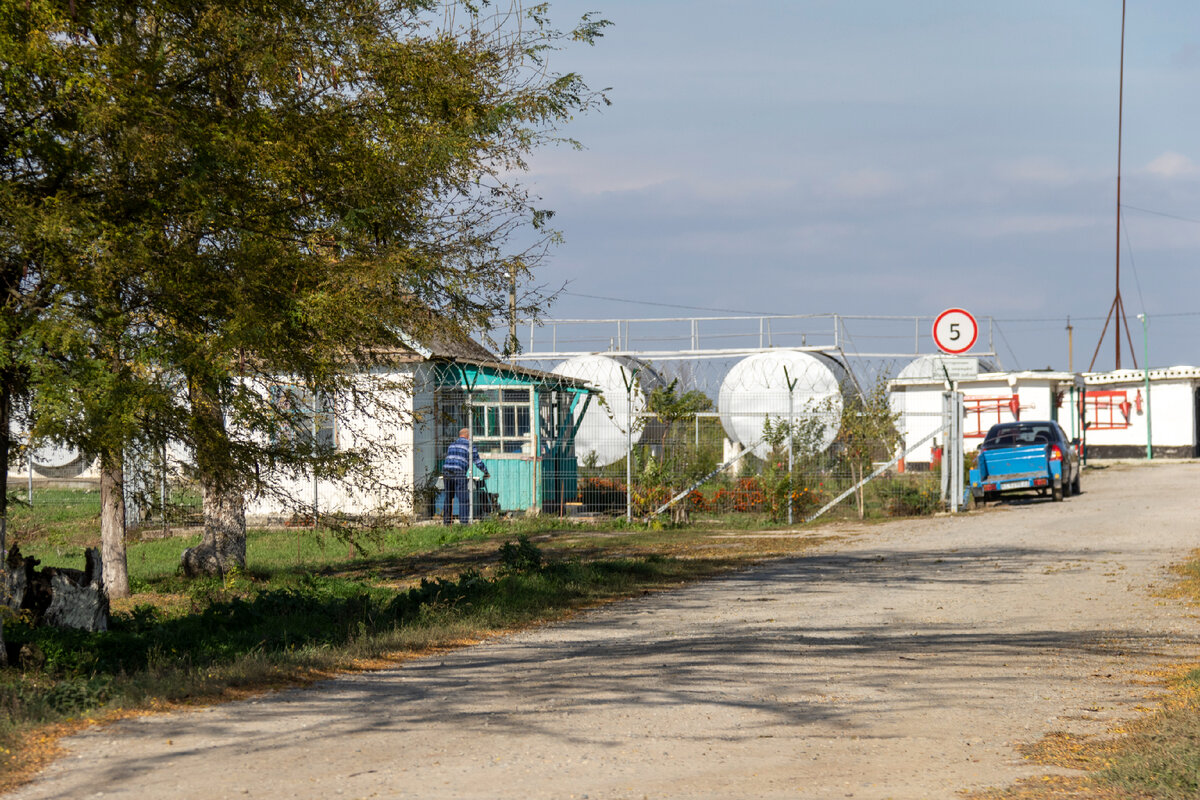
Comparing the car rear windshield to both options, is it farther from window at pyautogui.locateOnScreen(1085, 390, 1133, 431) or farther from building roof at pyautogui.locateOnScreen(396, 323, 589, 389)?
window at pyautogui.locateOnScreen(1085, 390, 1133, 431)

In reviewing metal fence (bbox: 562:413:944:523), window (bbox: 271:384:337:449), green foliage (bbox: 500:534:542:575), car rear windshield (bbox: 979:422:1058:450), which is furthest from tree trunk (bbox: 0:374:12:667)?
car rear windshield (bbox: 979:422:1058:450)

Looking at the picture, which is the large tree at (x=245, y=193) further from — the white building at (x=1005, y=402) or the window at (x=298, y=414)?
the white building at (x=1005, y=402)

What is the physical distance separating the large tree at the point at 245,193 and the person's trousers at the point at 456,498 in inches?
384

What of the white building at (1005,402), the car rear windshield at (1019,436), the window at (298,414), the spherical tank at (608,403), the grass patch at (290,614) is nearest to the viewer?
the grass patch at (290,614)

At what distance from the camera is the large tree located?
7.36 m

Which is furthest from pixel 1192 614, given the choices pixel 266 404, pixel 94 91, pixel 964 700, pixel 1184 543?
pixel 94 91

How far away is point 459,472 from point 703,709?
14.9m

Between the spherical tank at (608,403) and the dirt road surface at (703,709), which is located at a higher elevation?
the spherical tank at (608,403)

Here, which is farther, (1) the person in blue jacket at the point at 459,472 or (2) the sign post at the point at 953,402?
(1) the person in blue jacket at the point at 459,472

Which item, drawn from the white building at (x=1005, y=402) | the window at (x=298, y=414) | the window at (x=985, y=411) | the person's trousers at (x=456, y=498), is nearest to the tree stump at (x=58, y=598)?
the window at (x=298, y=414)

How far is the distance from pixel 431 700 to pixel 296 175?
15.3 feet

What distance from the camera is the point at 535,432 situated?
73.6ft

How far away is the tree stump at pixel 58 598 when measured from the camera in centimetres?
805

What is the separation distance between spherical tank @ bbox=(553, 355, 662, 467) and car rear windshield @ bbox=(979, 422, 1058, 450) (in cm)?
715
